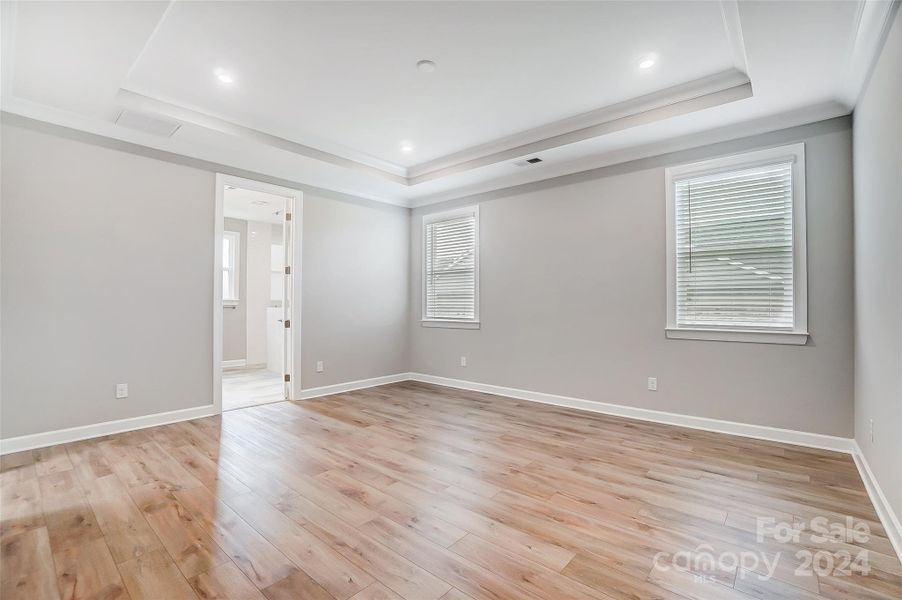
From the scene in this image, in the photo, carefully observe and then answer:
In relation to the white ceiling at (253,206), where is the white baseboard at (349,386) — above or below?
below

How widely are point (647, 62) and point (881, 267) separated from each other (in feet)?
6.06

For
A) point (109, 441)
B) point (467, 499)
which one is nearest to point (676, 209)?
point (467, 499)

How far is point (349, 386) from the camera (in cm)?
541

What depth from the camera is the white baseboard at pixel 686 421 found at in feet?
10.4

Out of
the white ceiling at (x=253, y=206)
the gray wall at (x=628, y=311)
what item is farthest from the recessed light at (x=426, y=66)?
the white ceiling at (x=253, y=206)

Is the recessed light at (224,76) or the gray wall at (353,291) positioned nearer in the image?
the recessed light at (224,76)

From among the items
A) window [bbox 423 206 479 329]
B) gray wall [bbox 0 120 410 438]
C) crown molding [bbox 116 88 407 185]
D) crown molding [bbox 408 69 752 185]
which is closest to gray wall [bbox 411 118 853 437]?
window [bbox 423 206 479 329]

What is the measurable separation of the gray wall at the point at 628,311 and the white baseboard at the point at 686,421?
0.19 feet

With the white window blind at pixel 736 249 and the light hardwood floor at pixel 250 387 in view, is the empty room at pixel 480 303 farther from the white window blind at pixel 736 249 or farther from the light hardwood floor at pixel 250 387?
the light hardwood floor at pixel 250 387

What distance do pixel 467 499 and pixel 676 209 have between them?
3.20 m

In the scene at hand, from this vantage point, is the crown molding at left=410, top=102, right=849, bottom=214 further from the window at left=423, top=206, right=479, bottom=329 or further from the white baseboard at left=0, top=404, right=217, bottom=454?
the white baseboard at left=0, top=404, right=217, bottom=454

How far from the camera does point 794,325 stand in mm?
3297

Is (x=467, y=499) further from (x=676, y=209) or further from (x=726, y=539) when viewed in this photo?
(x=676, y=209)

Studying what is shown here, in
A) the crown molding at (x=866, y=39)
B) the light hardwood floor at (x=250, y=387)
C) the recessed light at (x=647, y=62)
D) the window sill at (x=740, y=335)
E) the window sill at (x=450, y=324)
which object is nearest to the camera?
the crown molding at (x=866, y=39)
